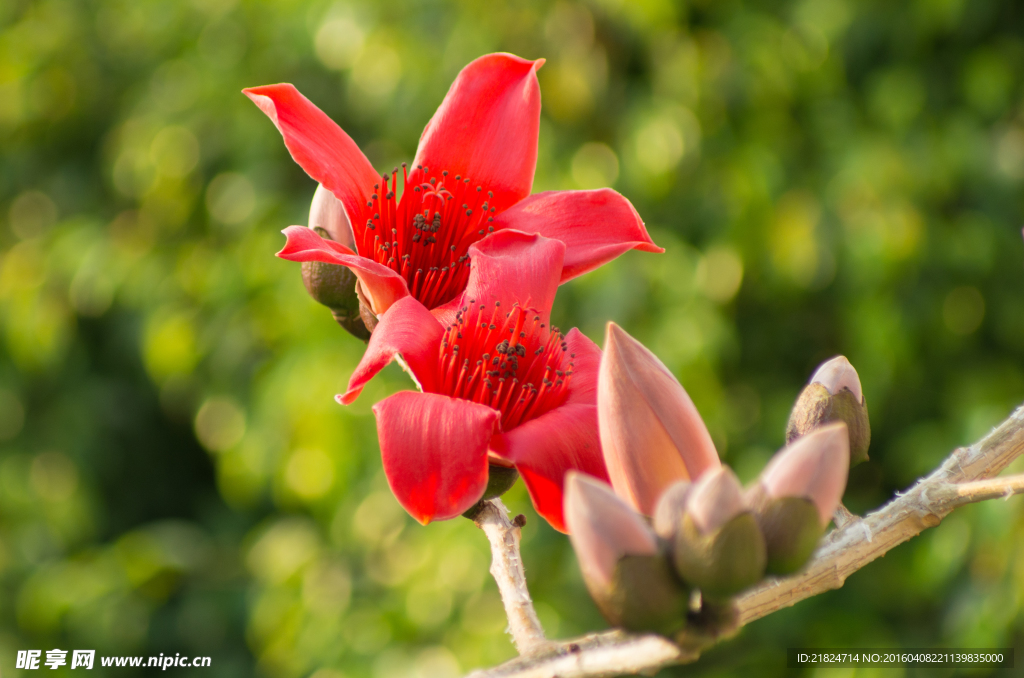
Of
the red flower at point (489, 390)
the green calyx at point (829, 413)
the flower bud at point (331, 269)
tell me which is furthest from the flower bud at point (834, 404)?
the flower bud at point (331, 269)

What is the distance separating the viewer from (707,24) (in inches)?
55.3

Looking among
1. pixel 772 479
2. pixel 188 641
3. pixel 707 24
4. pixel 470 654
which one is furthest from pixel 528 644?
pixel 188 641

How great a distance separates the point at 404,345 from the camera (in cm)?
37

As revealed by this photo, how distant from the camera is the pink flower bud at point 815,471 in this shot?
28cm

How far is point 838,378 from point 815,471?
0.48ft

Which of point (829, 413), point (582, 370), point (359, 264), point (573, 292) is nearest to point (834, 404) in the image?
point (829, 413)

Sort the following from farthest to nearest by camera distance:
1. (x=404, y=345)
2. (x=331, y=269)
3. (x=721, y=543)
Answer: (x=331, y=269), (x=404, y=345), (x=721, y=543)

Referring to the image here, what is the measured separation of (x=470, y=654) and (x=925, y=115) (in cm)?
109

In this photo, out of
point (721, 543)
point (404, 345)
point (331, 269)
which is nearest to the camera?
point (721, 543)

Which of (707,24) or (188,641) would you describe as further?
(188,641)

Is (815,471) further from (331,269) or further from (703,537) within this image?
A: (331,269)

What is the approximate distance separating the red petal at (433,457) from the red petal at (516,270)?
0.29 feet

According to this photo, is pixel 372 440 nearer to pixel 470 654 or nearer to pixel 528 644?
pixel 470 654

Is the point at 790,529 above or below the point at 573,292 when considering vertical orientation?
below
